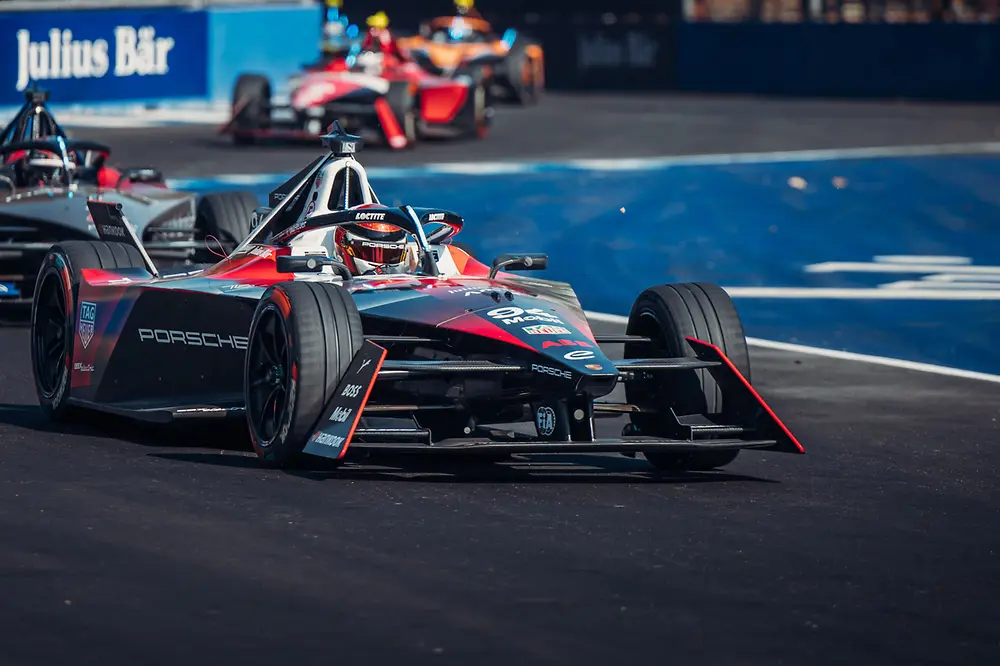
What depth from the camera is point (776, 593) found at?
682cm

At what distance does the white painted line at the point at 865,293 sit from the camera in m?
17.0

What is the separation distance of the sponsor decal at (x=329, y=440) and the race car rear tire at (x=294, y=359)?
0.31 feet

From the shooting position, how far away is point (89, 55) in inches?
1262

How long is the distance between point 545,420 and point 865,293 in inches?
357

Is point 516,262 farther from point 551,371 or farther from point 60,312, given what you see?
point 60,312

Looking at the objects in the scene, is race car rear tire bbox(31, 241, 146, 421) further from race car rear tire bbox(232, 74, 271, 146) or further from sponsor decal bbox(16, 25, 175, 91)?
sponsor decal bbox(16, 25, 175, 91)

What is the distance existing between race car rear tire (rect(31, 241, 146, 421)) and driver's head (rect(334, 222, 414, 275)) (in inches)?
53.7

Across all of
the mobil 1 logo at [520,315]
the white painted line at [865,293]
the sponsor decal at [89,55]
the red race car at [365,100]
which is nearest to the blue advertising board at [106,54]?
the sponsor decal at [89,55]

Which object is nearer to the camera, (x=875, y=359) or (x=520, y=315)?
(x=520, y=315)

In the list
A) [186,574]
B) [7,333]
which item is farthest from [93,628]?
[7,333]

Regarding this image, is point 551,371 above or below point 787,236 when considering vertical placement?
above

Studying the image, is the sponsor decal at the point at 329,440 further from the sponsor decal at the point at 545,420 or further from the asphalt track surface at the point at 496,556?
the sponsor decal at the point at 545,420

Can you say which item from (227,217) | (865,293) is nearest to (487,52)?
(865,293)

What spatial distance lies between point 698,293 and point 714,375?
1.72ft
